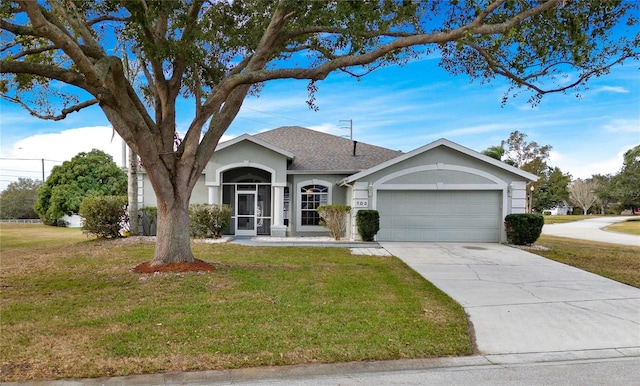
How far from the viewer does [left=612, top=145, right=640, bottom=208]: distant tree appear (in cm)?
4619

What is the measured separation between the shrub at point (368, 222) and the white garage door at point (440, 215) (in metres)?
0.73

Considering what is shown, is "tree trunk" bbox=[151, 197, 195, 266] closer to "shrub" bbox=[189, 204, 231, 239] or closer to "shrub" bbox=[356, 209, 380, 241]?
"shrub" bbox=[189, 204, 231, 239]

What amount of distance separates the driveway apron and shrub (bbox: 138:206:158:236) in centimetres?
1108

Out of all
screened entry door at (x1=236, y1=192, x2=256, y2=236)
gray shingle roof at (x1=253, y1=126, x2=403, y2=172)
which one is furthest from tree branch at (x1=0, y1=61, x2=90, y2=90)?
gray shingle roof at (x1=253, y1=126, x2=403, y2=172)

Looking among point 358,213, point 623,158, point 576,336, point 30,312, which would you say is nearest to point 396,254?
point 358,213

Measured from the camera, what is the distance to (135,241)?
13875 millimetres

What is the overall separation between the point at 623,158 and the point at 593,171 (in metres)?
17.1

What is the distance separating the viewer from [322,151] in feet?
64.1

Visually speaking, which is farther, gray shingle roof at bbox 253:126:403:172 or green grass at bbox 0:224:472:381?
gray shingle roof at bbox 253:126:403:172

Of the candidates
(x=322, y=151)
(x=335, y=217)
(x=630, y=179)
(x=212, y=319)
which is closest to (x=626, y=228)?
(x=630, y=179)

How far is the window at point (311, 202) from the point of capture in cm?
1745

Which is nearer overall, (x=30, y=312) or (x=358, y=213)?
(x=30, y=312)

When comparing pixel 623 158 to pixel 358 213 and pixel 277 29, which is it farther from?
pixel 277 29

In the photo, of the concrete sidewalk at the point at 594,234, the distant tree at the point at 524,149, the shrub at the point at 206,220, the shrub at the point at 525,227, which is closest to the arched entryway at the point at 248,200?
the shrub at the point at 206,220
